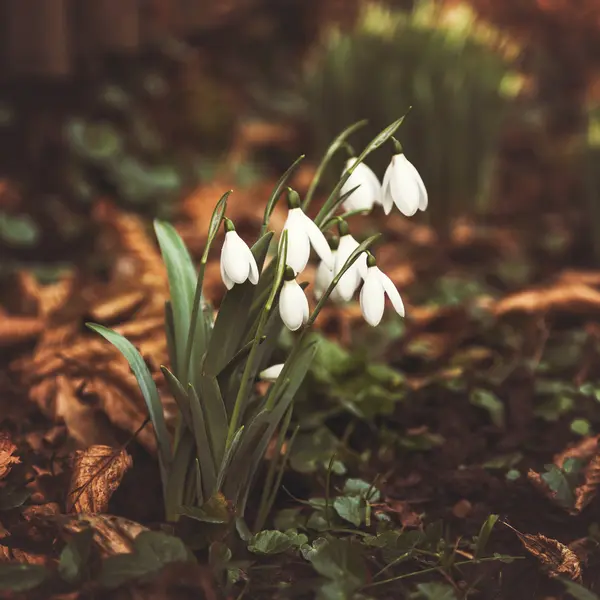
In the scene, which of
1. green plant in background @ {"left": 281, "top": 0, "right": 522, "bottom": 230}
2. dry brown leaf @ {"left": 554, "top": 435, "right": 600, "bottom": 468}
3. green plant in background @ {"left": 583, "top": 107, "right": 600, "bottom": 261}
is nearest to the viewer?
dry brown leaf @ {"left": 554, "top": 435, "right": 600, "bottom": 468}

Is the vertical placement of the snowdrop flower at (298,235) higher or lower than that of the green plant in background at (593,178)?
higher

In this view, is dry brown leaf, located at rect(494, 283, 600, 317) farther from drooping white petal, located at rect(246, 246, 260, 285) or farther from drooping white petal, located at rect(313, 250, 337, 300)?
drooping white petal, located at rect(246, 246, 260, 285)

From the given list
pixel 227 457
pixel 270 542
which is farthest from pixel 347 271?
pixel 270 542

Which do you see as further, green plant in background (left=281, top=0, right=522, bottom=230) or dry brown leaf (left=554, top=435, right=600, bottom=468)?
green plant in background (left=281, top=0, right=522, bottom=230)

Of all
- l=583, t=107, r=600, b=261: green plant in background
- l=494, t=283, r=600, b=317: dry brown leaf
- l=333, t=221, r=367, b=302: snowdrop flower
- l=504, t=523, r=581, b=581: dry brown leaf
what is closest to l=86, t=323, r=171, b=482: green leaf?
l=333, t=221, r=367, b=302: snowdrop flower

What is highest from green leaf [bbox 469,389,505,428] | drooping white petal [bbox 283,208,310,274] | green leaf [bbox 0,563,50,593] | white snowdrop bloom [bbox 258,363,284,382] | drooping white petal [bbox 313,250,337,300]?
drooping white petal [bbox 283,208,310,274]

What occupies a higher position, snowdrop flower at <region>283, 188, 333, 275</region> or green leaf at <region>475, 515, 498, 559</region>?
snowdrop flower at <region>283, 188, 333, 275</region>

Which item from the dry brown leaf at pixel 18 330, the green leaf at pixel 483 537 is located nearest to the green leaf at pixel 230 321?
the green leaf at pixel 483 537

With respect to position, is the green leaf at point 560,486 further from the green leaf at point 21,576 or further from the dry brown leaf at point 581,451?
the green leaf at point 21,576
